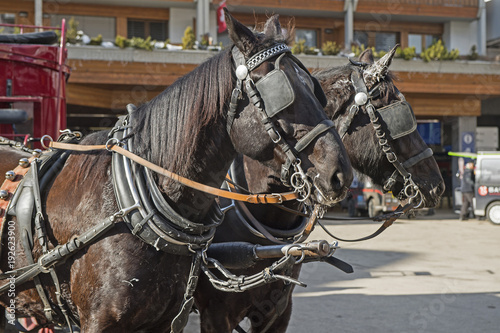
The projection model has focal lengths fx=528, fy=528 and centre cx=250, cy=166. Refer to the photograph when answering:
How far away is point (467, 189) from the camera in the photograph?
1655cm

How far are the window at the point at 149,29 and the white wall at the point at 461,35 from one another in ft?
39.7

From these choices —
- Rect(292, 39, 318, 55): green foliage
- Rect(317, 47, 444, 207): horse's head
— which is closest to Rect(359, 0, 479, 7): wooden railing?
Rect(292, 39, 318, 55): green foliage

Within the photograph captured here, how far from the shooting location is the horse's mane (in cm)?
227

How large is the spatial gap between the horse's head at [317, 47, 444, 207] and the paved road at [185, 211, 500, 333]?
248 cm

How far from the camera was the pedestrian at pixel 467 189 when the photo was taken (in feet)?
53.7

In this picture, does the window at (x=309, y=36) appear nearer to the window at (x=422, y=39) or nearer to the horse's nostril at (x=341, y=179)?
the window at (x=422, y=39)

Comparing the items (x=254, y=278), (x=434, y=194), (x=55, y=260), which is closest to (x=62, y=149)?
(x=55, y=260)

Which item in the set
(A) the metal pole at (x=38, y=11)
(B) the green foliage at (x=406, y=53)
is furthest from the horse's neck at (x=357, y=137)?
(A) the metal pole at (x=38, y=11)

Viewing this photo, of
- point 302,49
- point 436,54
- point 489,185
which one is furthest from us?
point 436,54

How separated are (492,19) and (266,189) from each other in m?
23.4

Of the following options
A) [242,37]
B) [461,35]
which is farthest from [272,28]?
[461,35]

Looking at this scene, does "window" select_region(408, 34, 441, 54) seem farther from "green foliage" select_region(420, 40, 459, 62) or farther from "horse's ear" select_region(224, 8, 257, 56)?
"horse's ear" select_region(224, 8, 257, 56)

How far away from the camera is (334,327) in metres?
5.47

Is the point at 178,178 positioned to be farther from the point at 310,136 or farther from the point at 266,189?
the point at 266,189
